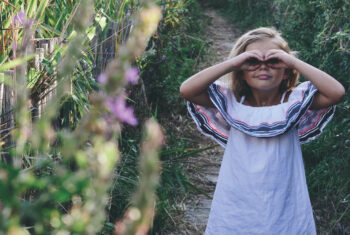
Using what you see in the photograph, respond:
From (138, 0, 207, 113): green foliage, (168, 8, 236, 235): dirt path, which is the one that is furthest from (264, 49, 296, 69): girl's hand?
(138, 0, 207, 113): green foliage

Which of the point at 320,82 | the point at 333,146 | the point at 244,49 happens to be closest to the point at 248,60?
the point at 244,49

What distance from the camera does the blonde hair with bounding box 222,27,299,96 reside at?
1.89 metres

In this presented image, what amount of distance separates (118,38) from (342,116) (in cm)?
170

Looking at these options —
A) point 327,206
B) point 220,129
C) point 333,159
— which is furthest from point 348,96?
point 220,129

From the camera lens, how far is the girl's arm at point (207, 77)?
68.5 inches

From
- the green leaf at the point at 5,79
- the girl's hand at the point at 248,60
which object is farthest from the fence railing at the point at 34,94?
the girl's hand at the point at 248,60

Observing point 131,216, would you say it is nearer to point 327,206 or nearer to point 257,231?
point 257,231

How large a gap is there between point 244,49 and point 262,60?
218 mm

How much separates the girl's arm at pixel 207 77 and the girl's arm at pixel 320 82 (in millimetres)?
100

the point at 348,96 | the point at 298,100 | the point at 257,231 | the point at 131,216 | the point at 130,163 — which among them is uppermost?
the point at 131,216

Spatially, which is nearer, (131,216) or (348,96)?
(131,216)

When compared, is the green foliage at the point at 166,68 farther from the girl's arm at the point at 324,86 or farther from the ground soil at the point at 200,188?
the girl's arm at the point at 324,86

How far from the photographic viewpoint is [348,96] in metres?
3.11

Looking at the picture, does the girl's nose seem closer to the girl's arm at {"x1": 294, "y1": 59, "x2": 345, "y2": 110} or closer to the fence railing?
the girl's arm at {"x1": 294, "y1": 59, "x2": 345, "y2": 110}
